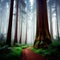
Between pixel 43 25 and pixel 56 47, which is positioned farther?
pixel 43 25

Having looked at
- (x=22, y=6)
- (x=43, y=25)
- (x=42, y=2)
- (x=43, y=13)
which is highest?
(x=22, y=6)

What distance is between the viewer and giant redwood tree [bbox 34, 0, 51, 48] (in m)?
10.8

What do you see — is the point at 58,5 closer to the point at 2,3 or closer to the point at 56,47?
the point at 2,3

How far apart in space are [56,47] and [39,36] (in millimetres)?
3403

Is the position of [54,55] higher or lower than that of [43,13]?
lower

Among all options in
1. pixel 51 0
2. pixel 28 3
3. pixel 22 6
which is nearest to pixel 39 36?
pixel 22 6

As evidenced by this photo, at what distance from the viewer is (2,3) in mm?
33906

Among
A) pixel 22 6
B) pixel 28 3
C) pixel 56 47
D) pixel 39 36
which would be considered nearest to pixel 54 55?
pixel 56 47

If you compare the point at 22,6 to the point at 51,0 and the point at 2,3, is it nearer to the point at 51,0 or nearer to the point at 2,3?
the point at 51,0

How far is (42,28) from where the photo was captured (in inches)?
443

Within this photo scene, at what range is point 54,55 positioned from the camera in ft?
23.8

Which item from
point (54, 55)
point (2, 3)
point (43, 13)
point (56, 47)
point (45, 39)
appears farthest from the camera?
point (2, 3)

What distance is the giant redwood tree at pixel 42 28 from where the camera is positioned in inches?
425

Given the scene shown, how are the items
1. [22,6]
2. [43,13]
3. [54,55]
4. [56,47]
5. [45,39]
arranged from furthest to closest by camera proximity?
[22,6]
[43,13]
[45,39]
[56,47]
[54,55]
